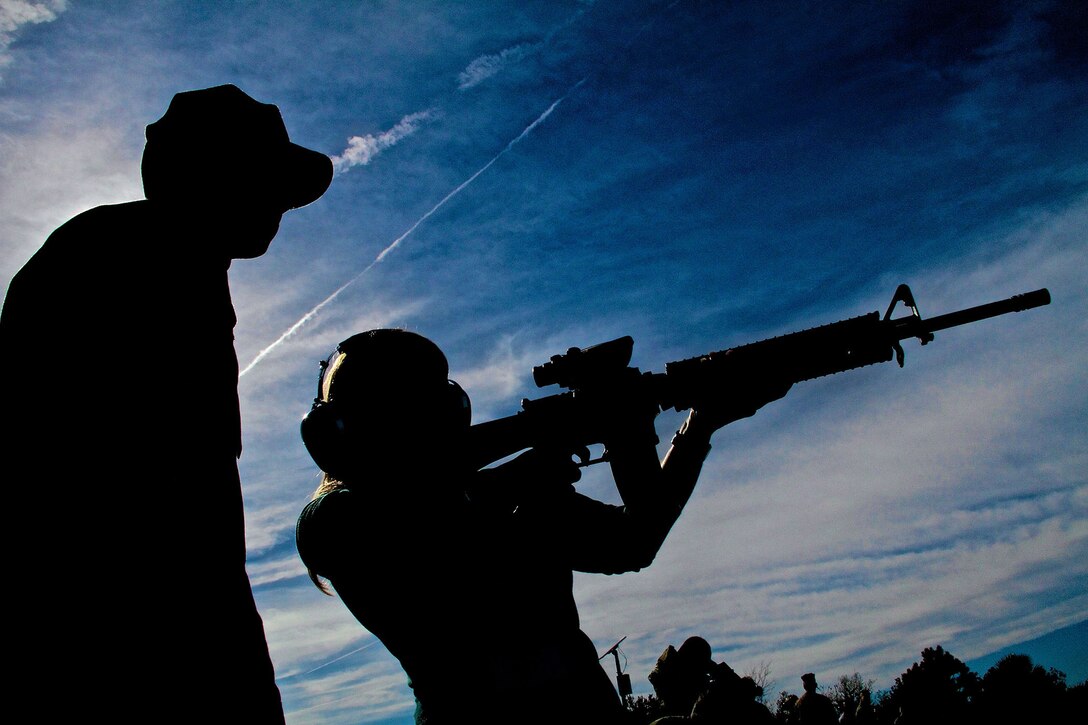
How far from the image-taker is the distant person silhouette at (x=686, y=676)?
281 inches

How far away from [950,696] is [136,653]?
1743 cm

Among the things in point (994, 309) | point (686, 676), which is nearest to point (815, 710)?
point (686, 676)

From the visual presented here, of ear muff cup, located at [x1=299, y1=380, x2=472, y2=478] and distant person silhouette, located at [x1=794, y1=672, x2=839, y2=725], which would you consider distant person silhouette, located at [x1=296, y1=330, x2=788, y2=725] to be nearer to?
ear muff cup, located at [x1=299, y1=380, x2=472, y2=478]

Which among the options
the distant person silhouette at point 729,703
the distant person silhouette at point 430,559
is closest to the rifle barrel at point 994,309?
the distant person silhouette at point 729,703

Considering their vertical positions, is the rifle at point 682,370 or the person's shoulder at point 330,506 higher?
the rifle at point 682,370

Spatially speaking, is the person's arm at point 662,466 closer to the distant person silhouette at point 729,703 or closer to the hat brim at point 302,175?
the hat brim at point 302,175

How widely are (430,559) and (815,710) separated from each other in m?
10.1

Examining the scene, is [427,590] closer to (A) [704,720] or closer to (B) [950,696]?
(A) [704,720]

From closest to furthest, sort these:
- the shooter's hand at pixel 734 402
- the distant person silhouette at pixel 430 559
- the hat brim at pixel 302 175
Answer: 1. the hat brim at pixel 302 175
2. the distant person silhouette at pixel 430 559
3. the shooter's hand at pixel 734 402

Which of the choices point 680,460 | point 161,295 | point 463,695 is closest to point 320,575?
point 463,695

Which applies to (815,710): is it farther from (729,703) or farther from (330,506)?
(330,506)

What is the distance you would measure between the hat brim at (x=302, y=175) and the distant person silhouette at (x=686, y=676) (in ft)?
22.8

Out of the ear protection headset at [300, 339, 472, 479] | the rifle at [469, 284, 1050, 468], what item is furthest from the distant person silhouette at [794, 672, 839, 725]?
the ear protection headset at [300, 339, 472, 479]

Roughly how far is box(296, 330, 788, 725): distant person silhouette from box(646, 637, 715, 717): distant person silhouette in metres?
5.38
